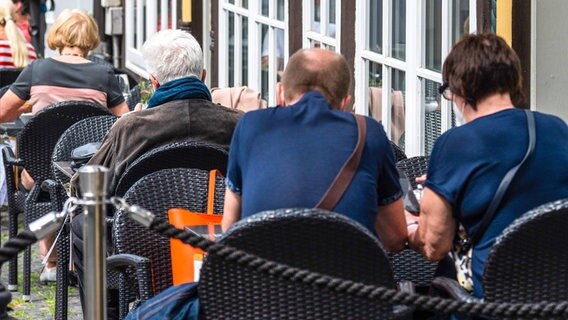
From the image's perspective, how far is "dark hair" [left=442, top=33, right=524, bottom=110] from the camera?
4297 mm

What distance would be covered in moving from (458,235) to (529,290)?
38cm

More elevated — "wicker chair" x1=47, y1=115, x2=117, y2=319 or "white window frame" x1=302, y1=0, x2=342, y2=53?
"white window frame" x1=302, y1=0, x2=342, y2=53

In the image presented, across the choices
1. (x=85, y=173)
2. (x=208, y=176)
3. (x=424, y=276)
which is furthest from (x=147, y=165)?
(x=85, y=173)

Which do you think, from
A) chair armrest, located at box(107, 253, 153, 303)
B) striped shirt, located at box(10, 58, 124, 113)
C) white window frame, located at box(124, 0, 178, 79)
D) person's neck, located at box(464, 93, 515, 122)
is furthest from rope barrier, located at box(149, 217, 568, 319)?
white window frame, located at box(124, 0, 178, 79)

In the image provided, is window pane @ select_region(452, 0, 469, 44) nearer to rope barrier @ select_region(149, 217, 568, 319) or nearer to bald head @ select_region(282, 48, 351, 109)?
bald head @ select_region(282, 48, 351, 109)

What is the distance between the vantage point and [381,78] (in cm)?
763

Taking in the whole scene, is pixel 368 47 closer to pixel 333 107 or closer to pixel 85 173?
pixel 333 107

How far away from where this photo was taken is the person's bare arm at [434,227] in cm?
420

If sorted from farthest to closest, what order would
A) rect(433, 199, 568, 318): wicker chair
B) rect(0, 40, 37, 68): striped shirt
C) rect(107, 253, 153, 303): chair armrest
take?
1. rect(0, 40, 37, 68): striped shirt
2. rect(107, 253, 153, 303): chair armrest
3. rect(433, 199, 568, 318): wicker chair

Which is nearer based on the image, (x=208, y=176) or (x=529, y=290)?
(x=529, y=290)

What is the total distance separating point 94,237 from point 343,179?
740 millimetres

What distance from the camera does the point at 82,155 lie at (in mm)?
6305

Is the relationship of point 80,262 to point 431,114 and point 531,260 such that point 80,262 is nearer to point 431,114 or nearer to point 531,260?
point 431,114

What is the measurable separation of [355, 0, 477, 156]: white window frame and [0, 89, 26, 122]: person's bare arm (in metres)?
1.97
